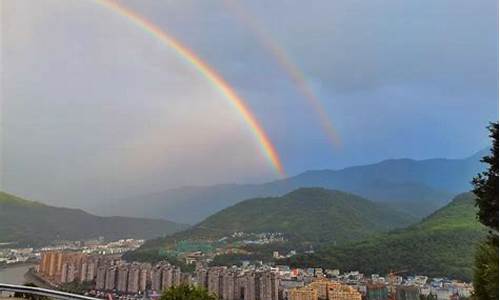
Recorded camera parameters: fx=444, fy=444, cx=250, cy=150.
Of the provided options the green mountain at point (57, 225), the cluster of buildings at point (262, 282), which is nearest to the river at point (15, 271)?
the cluster of buildings at point (262, 282)

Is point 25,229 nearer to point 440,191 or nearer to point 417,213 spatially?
point 417,213

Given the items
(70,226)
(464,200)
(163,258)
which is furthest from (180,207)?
(464,200)

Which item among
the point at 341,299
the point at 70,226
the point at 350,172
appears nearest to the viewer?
the point at 341,299

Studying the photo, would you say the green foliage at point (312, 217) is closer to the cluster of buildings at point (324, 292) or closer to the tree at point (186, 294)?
the cluster of buildings at point (324, 292)

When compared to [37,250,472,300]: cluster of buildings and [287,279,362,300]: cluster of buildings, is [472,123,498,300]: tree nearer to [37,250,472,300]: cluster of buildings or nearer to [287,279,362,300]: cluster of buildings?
[37,250,472,300]: cluster of buildings

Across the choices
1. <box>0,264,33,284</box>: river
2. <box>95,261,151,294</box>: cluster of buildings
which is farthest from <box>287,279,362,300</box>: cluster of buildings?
<box>0,264,33,284</box>: river
